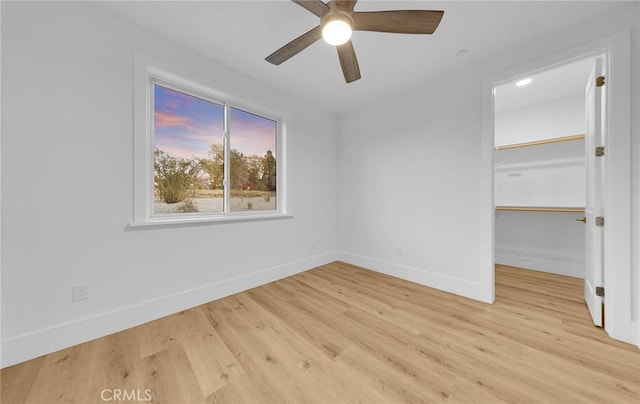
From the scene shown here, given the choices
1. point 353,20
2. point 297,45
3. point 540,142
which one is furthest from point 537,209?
point 297,45

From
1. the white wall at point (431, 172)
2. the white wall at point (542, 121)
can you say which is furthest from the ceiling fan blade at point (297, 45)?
the white wall at point (542, 121)

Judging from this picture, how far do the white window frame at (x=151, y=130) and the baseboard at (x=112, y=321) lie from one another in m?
0.70

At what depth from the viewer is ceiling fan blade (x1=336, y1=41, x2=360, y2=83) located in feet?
5.22

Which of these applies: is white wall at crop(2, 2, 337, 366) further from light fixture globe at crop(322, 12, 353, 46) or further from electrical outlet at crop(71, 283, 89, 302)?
light fixture globe at crop(322, 12, 353, 46)

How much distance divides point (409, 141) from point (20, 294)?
12.3 ft

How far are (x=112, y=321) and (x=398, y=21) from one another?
3021mm

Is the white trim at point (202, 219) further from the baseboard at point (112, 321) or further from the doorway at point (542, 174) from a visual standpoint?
the doorway at point (542, 174)

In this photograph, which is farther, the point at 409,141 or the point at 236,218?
the point at 409,141

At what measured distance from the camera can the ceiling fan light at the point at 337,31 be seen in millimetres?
1369

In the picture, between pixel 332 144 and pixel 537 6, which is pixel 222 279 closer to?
pixel 332 144

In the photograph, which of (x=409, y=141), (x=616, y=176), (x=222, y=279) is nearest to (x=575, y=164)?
(x=616, y=176)

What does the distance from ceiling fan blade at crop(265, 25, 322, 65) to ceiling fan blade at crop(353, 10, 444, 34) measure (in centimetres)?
27

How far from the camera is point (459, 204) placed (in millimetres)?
2453
